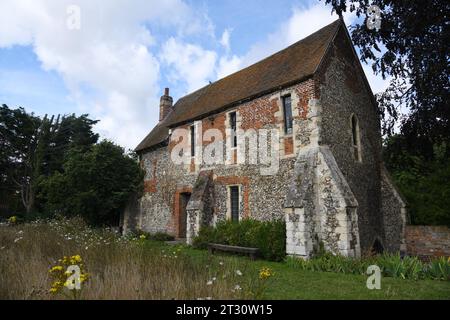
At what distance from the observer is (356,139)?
1330 centimetres

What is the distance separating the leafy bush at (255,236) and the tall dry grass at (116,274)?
16.0 feet

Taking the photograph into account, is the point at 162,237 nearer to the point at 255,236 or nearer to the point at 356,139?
the point at 255,236

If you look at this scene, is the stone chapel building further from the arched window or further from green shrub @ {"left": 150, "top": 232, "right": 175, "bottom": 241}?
green shrub @ {"left": 150, "top": 232, "right": 175, "bottom": 241}

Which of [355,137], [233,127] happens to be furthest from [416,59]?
[233,127]

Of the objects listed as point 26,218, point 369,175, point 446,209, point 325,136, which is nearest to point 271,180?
point 325,136

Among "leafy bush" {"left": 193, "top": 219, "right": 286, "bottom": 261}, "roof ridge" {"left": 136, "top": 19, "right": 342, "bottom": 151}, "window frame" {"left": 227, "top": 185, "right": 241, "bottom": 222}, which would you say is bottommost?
"leafy bush" {"left": 193, "top": 219, "right": 286, "bottom": 261}

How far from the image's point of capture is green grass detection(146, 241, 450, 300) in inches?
238

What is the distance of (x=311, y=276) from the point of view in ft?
26.3

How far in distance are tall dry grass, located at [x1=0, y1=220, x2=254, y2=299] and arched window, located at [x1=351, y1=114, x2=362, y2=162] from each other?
9.15m

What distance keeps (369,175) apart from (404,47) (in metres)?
5.23

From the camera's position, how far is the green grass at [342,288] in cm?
605

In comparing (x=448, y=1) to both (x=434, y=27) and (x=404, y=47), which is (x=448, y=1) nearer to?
(x=434, y=27)

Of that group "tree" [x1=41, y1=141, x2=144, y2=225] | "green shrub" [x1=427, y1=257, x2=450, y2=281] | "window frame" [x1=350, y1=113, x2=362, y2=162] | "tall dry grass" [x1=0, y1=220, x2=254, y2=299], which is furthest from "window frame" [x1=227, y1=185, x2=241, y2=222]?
"tree" [x1=41, y1=141, x2=144, y2=225]

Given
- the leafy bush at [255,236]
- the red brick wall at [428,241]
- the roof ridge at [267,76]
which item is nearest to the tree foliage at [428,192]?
the red brick wall at [428,241]
